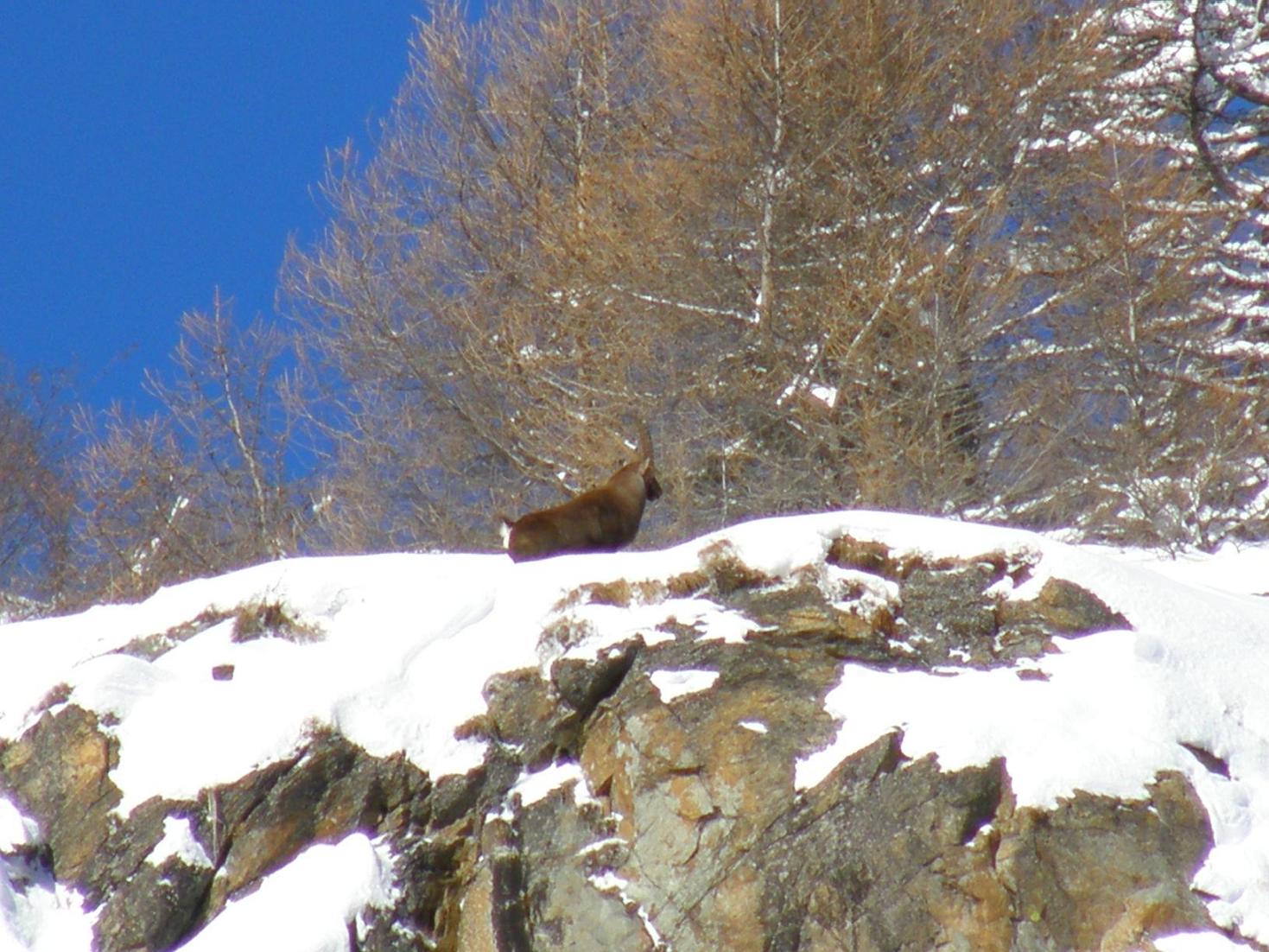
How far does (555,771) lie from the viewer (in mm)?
6180

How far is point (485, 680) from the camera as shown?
6.52 meters

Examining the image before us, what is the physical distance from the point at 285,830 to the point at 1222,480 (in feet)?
35.9

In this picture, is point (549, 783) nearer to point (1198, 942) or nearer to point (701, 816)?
point (701, 816)

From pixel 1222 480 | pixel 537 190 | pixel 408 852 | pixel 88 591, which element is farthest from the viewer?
pixel 537 190

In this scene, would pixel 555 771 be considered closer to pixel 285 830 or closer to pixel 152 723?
pixel 285 830

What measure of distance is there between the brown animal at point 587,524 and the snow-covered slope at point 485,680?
1.42ft

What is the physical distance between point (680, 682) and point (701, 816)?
737 millimetres

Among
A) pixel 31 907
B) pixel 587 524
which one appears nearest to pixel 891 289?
pixel 587 524

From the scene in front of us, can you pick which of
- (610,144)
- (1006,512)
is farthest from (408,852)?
(610,144)

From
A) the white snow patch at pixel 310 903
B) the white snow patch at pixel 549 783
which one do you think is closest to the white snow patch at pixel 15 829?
the white snow patch at pixel 310 903

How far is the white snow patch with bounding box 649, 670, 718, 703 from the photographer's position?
620 cm

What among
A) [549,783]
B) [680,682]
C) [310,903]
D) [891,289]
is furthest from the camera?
[891,289]

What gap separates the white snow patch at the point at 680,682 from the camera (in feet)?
20.3

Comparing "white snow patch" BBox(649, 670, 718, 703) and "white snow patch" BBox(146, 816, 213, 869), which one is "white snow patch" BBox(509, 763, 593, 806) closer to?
"white snow patch" BBox(649, 670, 718, 703)
